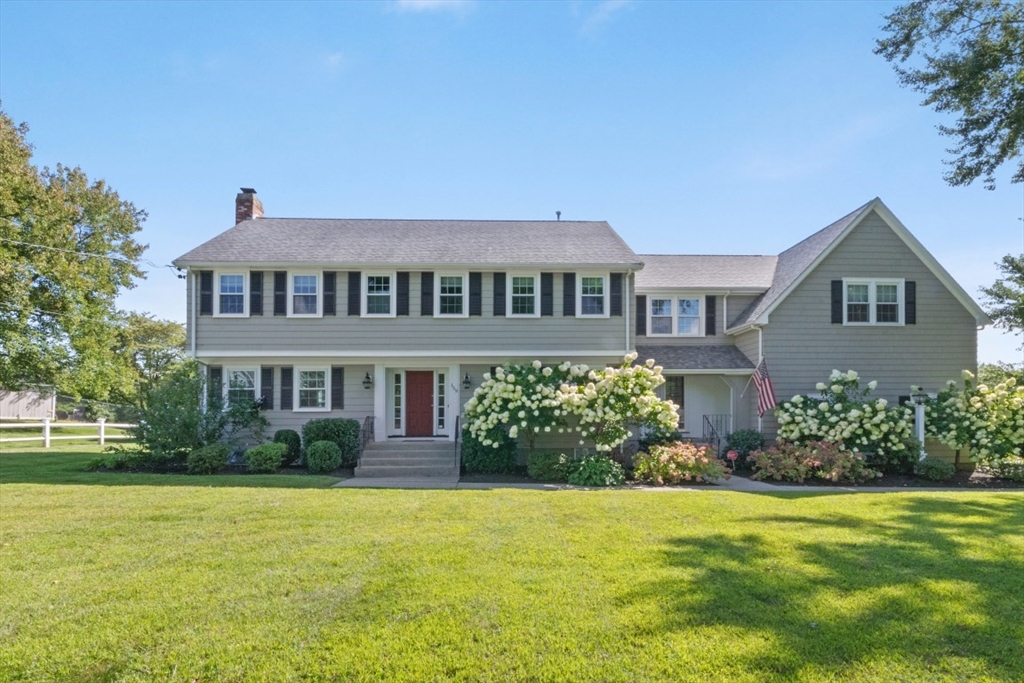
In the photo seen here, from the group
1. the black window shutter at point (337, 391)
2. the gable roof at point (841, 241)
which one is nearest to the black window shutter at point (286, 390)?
the black window shutter at point (337, 391)

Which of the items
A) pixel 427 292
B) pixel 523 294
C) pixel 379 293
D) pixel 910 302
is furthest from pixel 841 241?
pixel 379 293

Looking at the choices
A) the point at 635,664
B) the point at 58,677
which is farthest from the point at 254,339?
the point at 635,664

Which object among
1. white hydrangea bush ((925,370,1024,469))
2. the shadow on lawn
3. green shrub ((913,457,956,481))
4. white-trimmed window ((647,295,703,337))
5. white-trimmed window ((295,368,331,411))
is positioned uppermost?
white-trimmed window ((647,295,703,337))

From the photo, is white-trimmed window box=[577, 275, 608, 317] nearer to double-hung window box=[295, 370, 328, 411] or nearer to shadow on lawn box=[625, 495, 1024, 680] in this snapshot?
double-hung window box=[295, 370, 328, 411]

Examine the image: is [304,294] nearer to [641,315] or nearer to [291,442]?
[291,442]

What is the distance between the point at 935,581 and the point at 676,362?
1153 cm

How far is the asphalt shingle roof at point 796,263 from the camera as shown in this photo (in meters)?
16.3

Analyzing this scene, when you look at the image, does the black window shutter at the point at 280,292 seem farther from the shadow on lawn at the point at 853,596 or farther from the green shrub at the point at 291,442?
the shadow on lawn at the point at 853,596

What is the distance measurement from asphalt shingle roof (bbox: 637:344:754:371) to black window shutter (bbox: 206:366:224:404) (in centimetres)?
1175

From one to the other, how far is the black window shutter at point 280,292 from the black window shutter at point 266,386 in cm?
167

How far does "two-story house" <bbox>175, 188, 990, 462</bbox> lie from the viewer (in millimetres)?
15797

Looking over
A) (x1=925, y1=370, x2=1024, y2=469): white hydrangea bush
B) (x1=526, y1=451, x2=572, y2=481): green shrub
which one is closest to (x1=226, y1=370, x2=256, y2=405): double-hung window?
(x1=526, y1=451, x2=572, y2=481): green shrub

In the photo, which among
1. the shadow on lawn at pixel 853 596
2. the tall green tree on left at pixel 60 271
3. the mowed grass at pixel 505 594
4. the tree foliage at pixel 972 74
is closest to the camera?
the mowed grass at pixel 505 594

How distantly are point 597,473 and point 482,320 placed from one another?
5.43 m
